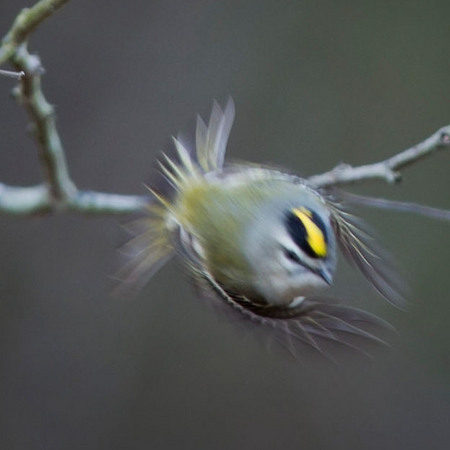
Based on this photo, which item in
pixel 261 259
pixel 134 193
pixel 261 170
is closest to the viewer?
pixel 261 259

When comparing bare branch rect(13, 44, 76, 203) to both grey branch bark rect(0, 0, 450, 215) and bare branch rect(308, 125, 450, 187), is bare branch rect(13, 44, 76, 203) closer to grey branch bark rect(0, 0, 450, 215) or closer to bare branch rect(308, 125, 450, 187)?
grey branch bark rect(0, 0, 450, 215)

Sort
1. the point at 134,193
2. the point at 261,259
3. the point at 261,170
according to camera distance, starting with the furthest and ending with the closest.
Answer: the point at 134,193, the point at 261,170, the point at 261,259

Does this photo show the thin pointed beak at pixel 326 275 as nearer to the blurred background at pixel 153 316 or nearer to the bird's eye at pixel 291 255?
the bird's eye at pixel 291 255

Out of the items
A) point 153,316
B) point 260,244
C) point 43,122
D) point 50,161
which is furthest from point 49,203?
point 153,316

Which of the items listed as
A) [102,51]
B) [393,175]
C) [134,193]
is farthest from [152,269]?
[102,51]

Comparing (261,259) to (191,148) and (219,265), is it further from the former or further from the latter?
(191,148)

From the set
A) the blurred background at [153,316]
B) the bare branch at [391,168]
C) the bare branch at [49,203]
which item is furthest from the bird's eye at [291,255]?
the blurred background at [153,316]
